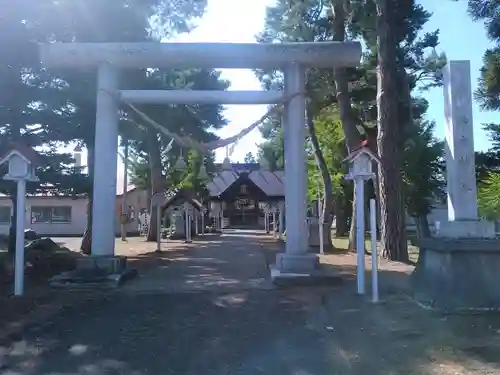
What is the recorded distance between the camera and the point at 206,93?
12086 millimetres

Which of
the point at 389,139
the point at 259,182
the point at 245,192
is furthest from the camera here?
the point at 259,182

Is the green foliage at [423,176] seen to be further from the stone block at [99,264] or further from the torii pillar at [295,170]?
the stone block at [99,264]

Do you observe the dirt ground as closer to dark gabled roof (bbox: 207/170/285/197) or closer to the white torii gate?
the white torii gate

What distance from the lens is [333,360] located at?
19.4ft

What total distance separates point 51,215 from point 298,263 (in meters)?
39.3

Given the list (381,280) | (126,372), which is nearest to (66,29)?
(381,280)

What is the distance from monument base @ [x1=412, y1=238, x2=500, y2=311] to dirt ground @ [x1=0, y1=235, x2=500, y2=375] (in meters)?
0.41

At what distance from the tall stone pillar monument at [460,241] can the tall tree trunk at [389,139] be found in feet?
19.6

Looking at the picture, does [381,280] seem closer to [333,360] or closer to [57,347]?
[333,360]

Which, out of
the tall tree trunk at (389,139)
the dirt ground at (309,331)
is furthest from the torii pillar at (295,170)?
the tall tree trunk at (389,139)

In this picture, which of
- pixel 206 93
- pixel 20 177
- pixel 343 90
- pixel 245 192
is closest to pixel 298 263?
pixel 206 93

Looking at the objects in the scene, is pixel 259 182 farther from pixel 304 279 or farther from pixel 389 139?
pixel 304 279

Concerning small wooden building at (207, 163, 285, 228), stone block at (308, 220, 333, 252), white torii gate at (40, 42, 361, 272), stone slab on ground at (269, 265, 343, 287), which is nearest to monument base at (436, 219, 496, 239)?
stone slab on ground at (269, 265, 343, 287)

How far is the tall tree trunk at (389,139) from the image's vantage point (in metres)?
15.5
